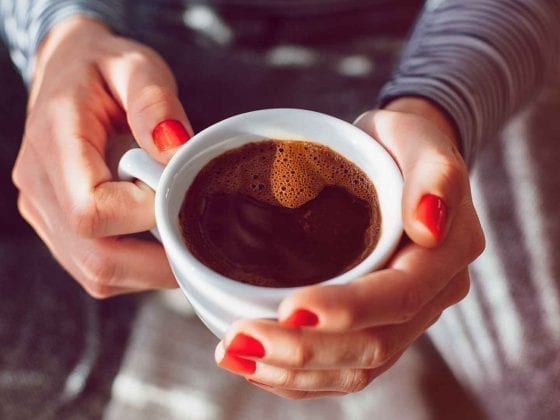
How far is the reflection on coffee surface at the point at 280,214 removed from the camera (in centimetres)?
53

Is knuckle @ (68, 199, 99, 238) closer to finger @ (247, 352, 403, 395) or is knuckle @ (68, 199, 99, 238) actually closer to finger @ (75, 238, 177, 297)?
finger @ (75, 238, 177, 297)

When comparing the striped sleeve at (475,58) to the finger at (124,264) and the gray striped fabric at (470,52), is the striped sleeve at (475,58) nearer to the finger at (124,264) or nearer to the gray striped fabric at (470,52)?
the gray striped fabric at (470,52)

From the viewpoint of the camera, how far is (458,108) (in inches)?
27.9

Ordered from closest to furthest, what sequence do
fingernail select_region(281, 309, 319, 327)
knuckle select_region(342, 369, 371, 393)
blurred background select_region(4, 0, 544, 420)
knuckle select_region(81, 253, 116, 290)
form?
fingernail select_region(281, 309, 319, 327) → knuckle select_region(342, 369, 371, 393) → knuckle select_region(81, 253, 116, 290) → blurred background select_region(4, 0, 544, 420)

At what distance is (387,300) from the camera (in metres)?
0.48

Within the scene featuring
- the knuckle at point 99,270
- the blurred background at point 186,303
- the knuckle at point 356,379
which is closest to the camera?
the knuckle at point 356,379

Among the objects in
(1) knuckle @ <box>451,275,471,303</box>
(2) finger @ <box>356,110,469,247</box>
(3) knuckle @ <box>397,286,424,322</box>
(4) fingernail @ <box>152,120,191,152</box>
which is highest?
(2) finger @ <box>356,110,469,247</box>

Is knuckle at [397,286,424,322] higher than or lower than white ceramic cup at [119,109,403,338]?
lower

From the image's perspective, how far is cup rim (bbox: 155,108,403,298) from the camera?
472mm

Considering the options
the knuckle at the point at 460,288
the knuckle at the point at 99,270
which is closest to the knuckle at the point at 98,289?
the knuckle at the point at 99,270

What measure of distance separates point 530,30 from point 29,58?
0.63 metres

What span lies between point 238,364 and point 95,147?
0.91 ft

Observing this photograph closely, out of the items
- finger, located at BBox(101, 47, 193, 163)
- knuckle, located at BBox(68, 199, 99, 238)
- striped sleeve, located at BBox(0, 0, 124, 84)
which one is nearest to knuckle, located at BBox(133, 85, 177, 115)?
finger, located at BBox(101, 47, 193, 163)

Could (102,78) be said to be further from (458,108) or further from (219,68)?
(458,108)
